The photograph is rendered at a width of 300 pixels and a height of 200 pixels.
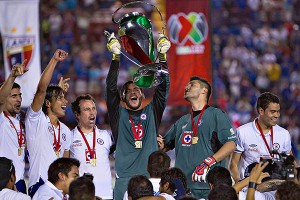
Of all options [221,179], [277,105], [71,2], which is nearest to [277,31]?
[71,2]

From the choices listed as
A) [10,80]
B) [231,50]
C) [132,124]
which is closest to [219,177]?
[132,124]

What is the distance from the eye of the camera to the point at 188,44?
507 inches

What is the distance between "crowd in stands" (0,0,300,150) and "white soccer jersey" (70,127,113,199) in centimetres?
1022

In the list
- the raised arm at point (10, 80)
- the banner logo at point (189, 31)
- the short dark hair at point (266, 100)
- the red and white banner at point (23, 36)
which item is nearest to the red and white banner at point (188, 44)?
the banner logo at point (189, 31)

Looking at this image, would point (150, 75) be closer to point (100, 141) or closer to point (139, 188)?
point (100, 141)

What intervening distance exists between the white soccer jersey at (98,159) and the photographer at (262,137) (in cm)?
139

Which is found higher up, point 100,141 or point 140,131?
point 140,131

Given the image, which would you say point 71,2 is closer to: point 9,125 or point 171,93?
point 171,93

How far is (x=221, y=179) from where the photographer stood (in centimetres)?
768

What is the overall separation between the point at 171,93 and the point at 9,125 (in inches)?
166

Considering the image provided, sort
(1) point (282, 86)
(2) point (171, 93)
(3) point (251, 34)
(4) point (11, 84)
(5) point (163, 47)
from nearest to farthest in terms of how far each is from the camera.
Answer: (4) point (11, 84) → (5) point (163, 47) → (2) point (171, 93) → (1) point (282, 86) → (3) point (251, 34)

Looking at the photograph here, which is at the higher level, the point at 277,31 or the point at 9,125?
the point at 277,31

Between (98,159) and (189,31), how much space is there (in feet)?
13.5

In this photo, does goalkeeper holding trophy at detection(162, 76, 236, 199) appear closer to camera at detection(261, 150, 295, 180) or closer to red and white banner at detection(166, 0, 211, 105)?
camera at detection(261, 150, 295, 180)
